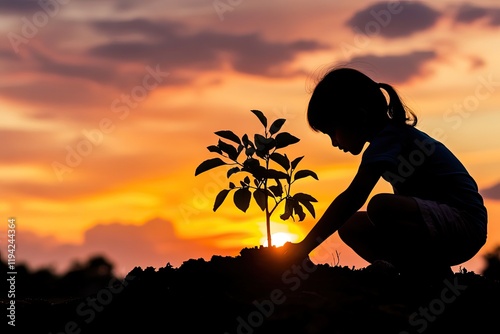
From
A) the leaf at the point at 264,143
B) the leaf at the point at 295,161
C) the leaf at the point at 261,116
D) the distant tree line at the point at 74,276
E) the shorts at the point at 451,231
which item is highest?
the distant tree line at the point at 74,276

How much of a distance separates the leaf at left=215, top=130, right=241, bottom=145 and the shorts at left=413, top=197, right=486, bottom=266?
1991 millimetres

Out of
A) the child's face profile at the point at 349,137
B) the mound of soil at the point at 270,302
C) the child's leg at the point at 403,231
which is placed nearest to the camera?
the mound of soil at the point at 270,302

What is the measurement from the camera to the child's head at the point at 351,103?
6.46m

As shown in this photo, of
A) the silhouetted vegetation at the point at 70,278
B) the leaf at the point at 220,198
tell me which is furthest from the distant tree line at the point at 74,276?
the leaf at the point at 220,198

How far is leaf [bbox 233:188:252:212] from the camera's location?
7.21m

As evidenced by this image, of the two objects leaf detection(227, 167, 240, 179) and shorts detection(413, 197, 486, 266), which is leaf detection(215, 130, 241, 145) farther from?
shorts detection(413, 197, 486, 266)

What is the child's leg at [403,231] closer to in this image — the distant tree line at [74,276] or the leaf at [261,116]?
the leaf at [261,116]

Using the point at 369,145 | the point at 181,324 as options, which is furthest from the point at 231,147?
the point at 181,324

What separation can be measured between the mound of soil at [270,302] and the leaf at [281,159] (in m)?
0.98

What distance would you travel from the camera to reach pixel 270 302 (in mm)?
5887

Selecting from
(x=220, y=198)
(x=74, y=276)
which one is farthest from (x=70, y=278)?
(x=220, y=198)

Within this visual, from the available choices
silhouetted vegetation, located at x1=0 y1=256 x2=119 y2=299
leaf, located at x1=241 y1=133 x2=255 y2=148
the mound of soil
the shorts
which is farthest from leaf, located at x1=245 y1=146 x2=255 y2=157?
silhouetted vegetation, located at x1=0 y1=256 x2=119 y2=299

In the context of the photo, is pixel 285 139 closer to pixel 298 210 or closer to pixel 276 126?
pixel 276 126

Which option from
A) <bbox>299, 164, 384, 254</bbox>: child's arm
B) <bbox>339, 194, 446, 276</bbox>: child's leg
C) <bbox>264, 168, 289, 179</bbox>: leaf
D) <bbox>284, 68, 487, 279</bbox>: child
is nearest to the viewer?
<bbox>299, 164, 384, 254</bbox>: child's arm
